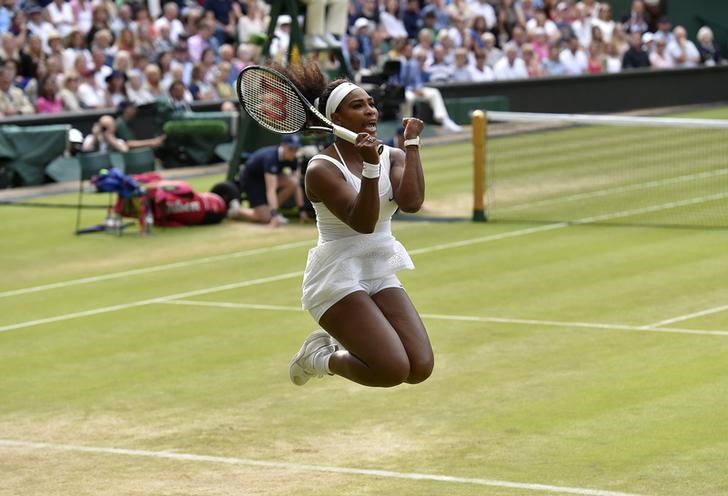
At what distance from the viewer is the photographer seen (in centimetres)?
2461

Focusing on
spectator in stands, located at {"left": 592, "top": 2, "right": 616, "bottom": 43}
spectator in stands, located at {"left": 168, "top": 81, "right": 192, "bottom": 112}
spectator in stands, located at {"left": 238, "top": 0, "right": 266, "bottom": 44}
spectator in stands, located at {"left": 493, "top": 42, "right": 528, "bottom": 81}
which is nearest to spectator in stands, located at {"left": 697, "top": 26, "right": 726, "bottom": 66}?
spectator in stands, located at {"left": 592, "top": 2, "right": 616, "bottom": 43}

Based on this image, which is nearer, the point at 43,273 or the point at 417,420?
the point at 417,420

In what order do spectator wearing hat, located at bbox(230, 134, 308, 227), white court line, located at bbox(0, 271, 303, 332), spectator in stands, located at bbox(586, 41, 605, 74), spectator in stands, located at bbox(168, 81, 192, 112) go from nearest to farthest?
white court line, located at bbox(0, 271, 303, 332)
spectator wearing hat, located at bbox(230, 134, 308, 227)
spectator in stands, located at bbox(168, 81, 192, 112)
spectator in stands, located at bbox(586, 41, 605, 74)

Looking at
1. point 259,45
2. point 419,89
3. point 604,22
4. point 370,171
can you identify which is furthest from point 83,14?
point 370,171

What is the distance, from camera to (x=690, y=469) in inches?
343

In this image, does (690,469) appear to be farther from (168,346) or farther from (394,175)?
(168,346)

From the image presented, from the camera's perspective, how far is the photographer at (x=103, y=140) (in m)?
24.6

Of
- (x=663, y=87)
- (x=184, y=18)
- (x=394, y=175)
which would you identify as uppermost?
(x=394, y=175)

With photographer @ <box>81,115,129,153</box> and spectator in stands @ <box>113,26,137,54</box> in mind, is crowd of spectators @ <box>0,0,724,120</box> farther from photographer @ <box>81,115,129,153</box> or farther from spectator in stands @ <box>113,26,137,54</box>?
photographer @ <box>81,115,129,153</box>

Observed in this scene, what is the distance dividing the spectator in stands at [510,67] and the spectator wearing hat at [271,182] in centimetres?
1413

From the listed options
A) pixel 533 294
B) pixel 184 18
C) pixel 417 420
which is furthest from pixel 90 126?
pixel 417 420

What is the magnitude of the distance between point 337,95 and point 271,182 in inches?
464

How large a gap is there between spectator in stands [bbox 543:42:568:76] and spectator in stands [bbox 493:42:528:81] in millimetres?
990

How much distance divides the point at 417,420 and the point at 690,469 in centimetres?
211
